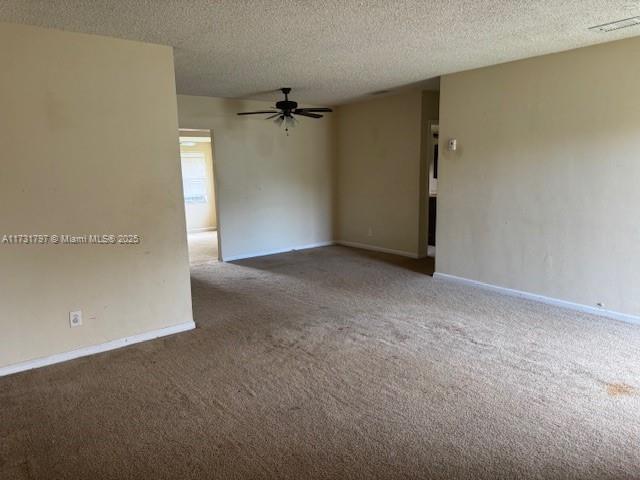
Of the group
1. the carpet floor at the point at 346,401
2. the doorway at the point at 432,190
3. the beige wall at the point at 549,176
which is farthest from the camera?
the doorway at the point at 432,190

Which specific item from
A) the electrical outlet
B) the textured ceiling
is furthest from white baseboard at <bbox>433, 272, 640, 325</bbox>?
the electrical outlet

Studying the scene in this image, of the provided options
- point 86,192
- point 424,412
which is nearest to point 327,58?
point 86,192

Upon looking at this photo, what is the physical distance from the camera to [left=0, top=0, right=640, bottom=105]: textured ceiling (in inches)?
105

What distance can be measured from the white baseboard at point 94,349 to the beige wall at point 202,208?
6.45m

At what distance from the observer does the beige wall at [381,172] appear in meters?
6.32

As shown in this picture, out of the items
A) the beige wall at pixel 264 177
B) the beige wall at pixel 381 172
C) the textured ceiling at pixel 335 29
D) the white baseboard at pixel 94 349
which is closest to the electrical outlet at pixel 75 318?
the white baseboard at pixel 94 349

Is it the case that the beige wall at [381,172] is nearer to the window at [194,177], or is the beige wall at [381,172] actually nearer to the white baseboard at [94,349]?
the white baseboard at [94,349]

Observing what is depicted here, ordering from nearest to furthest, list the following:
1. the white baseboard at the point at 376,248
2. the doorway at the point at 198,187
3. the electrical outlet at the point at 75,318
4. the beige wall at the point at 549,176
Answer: the electrical outlet at the point at 75,318
the beige wall at the point at 549,176
the white baseboard at the point at 376,248
the doorway at the point at 198,187

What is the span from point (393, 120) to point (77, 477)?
582 cm

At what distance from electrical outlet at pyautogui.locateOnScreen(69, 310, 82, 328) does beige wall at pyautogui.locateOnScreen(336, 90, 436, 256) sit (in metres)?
4.64

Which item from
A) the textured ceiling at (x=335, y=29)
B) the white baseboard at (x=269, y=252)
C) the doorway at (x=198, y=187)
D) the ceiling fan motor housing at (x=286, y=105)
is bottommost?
the white baseboard at (x=269, y=252)

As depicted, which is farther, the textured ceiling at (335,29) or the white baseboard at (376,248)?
the white baseboard at (376,248)

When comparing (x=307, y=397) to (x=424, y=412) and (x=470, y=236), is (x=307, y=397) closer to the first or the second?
(x=424, y=412)

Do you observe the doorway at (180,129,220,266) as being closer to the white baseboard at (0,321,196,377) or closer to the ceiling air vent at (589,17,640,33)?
the white baseboard at (0,321,196,377)
